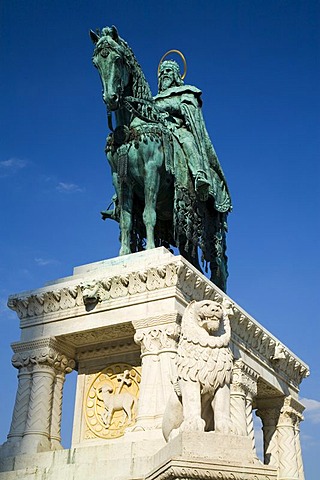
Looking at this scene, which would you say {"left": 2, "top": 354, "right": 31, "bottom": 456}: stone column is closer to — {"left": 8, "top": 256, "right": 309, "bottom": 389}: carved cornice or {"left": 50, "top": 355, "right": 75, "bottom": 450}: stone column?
{"left": 50, "top": 355, "right": 75, "bottom": 450}: stone column

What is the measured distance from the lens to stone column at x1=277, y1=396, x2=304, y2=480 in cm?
2122

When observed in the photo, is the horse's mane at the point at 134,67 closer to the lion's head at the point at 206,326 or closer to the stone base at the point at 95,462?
the stone base at the point at 95,462

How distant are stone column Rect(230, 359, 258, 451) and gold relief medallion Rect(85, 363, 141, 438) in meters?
2.66

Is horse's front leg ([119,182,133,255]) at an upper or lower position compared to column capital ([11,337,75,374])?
upper

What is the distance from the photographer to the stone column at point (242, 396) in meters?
18.6

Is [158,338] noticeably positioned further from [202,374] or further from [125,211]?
[202,374]

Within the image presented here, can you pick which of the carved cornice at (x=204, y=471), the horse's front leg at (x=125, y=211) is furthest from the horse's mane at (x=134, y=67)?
the carved cornice at (x=204, y=471)

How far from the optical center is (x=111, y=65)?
60.9ft

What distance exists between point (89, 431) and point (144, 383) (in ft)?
8.78

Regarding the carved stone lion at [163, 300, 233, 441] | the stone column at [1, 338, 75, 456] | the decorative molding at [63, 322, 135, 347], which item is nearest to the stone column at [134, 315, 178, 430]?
the decorative molding at [63, 322, 135, 347]

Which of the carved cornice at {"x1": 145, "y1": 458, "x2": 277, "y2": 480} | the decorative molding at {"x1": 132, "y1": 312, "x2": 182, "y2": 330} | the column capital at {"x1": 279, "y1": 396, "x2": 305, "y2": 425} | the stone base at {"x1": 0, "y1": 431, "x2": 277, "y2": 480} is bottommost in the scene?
the carved cornice at {"x1": 145, "y1": 458, "x2": 277, "y2": 480}

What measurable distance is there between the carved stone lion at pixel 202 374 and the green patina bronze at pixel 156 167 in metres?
7.67

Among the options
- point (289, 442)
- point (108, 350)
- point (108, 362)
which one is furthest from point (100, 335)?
point (289, 442)

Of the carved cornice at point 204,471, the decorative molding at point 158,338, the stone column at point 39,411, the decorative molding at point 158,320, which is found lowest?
the carved cornice at point 204,471
